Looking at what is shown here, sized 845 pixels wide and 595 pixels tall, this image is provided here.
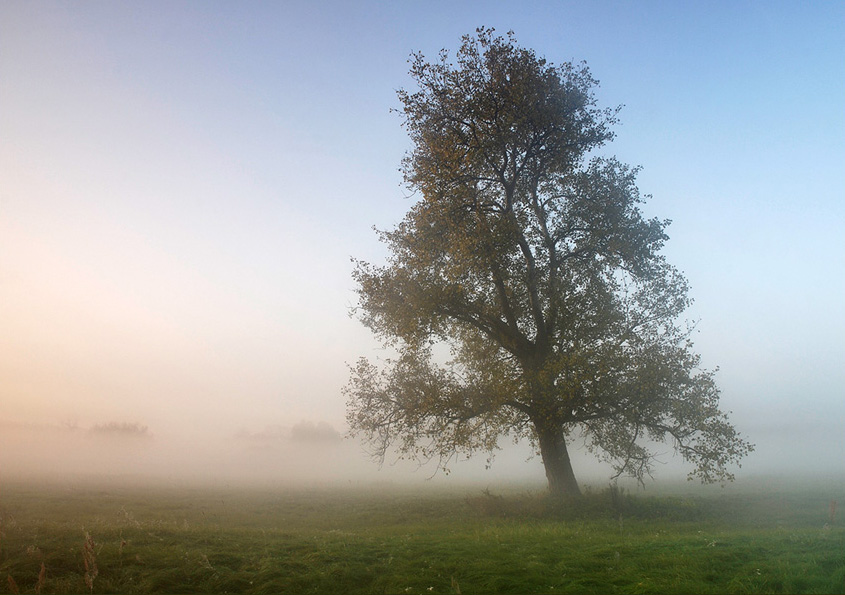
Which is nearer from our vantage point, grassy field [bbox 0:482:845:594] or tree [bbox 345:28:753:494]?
grassy field [bbox 0:482:845:594]

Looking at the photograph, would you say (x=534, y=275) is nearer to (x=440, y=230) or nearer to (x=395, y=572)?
(x=440, y=230)

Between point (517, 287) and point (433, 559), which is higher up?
point (517, 287)

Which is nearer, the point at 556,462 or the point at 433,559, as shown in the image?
the point at 433,559

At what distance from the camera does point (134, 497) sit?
1419 inches

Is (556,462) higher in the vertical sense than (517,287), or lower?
lower

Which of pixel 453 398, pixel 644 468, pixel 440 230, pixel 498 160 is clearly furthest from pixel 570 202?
pixel 644 468

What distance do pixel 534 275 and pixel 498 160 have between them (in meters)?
6.51

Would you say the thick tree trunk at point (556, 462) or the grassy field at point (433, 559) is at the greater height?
the thick tree trunk at point (556, 462)

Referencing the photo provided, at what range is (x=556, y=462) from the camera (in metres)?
26.0

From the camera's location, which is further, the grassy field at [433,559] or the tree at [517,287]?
the tree at [517,287]

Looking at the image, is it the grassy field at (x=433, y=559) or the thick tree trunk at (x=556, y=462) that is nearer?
Answer: the grassy field at (x=433, y=559)

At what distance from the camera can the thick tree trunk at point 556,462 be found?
25.5 meters

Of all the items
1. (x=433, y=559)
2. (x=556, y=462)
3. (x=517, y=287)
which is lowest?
(x=433, y=559)

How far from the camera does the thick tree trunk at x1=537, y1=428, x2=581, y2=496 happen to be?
83.7 ft
